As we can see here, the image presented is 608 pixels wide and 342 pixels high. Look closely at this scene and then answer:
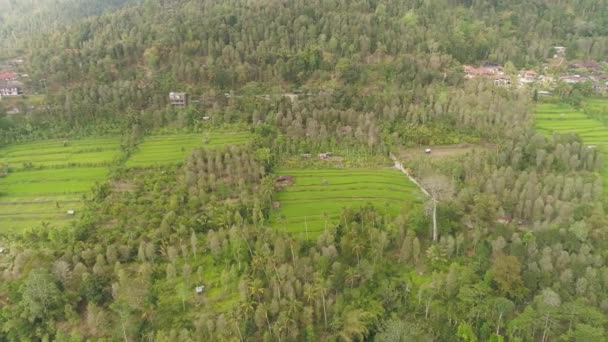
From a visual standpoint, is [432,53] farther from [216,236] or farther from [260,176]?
[216,236]

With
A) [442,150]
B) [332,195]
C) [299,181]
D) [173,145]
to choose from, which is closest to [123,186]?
[173,145]

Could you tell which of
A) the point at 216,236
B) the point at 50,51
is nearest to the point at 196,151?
the point at 216,236

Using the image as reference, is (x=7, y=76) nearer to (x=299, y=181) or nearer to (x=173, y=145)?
(x=173, y=145)

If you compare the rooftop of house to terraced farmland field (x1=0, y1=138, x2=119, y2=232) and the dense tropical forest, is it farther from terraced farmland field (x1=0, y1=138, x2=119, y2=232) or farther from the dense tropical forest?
terraced farmland field (x1=0, y1=138, x2=119, y2=232)

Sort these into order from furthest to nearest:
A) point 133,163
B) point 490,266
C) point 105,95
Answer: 1. point 105,95
2. point 133,163
3. point 490,266

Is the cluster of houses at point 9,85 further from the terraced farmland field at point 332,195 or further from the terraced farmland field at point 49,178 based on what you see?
the terraced farmland field at point 332,195
